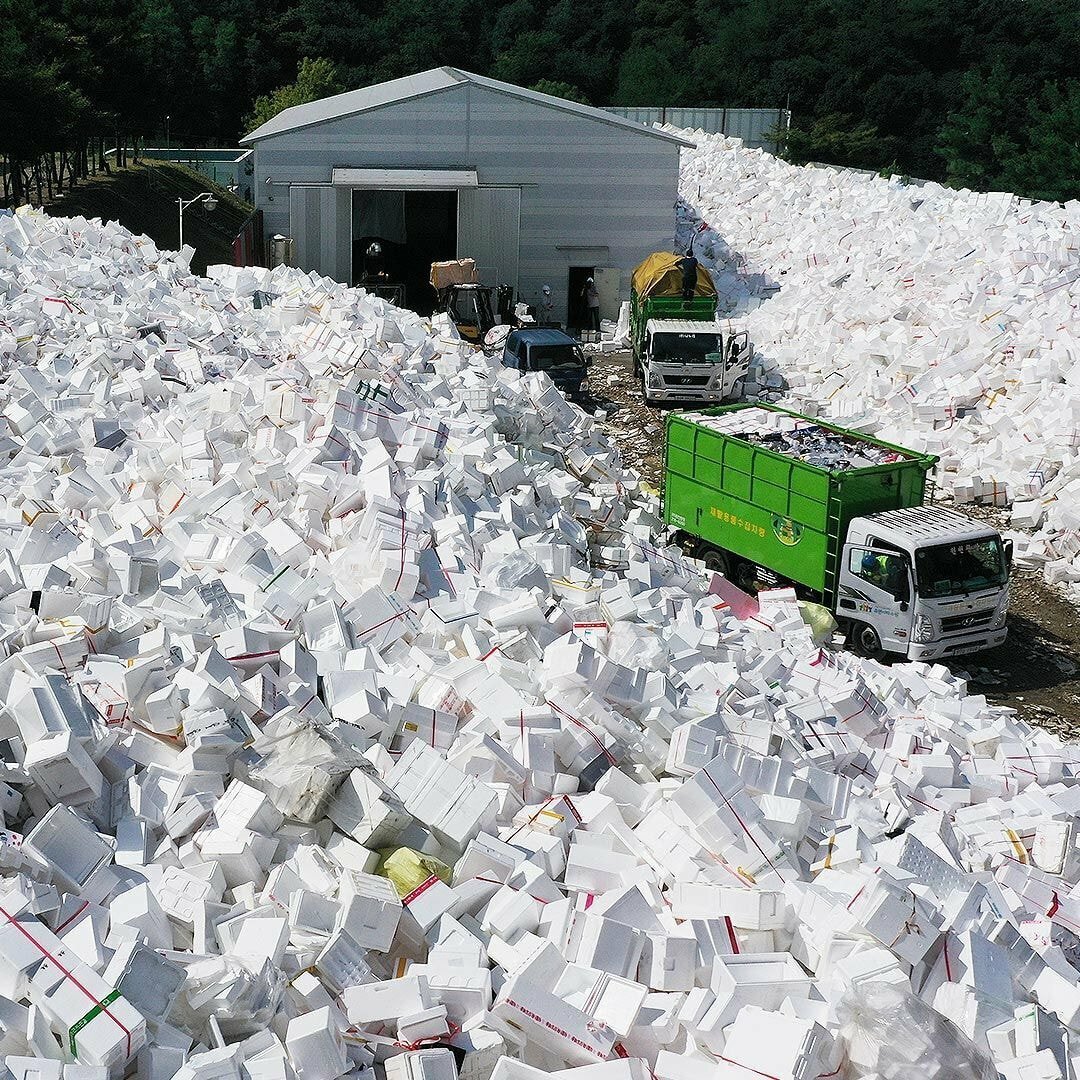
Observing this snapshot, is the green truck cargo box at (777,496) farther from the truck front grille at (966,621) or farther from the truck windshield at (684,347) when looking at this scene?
the truck windshield at (684,347)

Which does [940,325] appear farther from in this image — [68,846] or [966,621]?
[68,846]

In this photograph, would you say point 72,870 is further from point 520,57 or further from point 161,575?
point 520,57

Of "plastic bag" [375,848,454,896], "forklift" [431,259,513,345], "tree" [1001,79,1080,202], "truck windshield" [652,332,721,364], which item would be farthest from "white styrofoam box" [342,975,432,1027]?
"tree" [1001,79,1080,202]

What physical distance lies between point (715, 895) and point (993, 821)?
2975mm

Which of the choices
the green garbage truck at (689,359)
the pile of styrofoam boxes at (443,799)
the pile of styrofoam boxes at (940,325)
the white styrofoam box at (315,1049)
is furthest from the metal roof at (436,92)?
the white styrofoam box at (315,1049)

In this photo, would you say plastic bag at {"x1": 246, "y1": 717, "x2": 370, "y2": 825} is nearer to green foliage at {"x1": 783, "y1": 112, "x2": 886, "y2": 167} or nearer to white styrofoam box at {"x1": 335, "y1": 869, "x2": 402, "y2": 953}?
white styrofoam box at {"x1": 335, "y1": 869, "x2": 402, "y2": 953}

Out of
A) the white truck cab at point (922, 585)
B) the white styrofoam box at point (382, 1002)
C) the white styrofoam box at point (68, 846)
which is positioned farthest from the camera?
the white truck cab at point (922, 585)

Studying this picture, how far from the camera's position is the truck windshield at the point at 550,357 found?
21.1m

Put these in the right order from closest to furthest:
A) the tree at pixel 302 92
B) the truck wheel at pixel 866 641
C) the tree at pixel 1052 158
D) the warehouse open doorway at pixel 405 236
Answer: the truck wheel at pixel 866 641, the warehouse open doorway at pixel 405 236, the tree at pixel 1052 158, the tree at pixel 302 92

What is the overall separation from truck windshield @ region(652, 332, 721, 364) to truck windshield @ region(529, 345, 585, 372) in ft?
4.56

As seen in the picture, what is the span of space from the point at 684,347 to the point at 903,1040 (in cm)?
1646

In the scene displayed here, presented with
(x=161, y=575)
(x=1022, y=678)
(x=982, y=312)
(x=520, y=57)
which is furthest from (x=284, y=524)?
(x=520, y=57)

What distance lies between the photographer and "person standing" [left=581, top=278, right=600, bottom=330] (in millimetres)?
28855

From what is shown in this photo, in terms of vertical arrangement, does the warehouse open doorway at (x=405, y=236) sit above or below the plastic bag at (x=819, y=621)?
above
